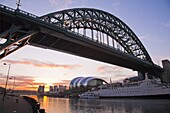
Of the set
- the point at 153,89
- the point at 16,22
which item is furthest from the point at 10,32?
the point at 153,89

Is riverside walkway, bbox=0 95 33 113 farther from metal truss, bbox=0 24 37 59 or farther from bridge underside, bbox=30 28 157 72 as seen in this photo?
bridge underside, bbox=30 28 157 72

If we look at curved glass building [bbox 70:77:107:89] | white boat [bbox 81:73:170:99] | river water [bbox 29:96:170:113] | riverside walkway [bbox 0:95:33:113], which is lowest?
river water [bbox 29:96:170:113]

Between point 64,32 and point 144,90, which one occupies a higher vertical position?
point 64,32

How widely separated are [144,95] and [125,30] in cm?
2027

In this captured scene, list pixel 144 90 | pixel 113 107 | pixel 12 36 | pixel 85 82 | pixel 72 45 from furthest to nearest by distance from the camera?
pixel 85 82 < pixel 144 90 < pixel 72 45 < pixel 113 107 < pixel 12 36

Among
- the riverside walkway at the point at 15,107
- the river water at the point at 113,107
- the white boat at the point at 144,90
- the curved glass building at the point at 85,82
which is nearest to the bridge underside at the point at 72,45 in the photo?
the riverside walkway at the point at 15,107

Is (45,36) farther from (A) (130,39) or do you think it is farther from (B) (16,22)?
(A) (130,39)

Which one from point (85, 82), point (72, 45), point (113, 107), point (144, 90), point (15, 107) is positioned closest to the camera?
point (15, 107)

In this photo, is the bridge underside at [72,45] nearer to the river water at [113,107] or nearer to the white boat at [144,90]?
the river water at [113,107]

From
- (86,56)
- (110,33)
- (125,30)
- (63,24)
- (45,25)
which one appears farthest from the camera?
(125,30)

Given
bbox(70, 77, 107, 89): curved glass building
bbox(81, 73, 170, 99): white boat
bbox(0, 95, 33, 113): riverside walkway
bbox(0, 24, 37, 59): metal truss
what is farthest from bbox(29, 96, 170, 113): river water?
bbox(70, 77, 107, 89): curved glass building

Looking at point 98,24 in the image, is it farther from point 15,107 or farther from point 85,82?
point 85,82

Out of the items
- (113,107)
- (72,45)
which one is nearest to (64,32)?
(72,45)

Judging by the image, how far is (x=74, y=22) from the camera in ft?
83.9
